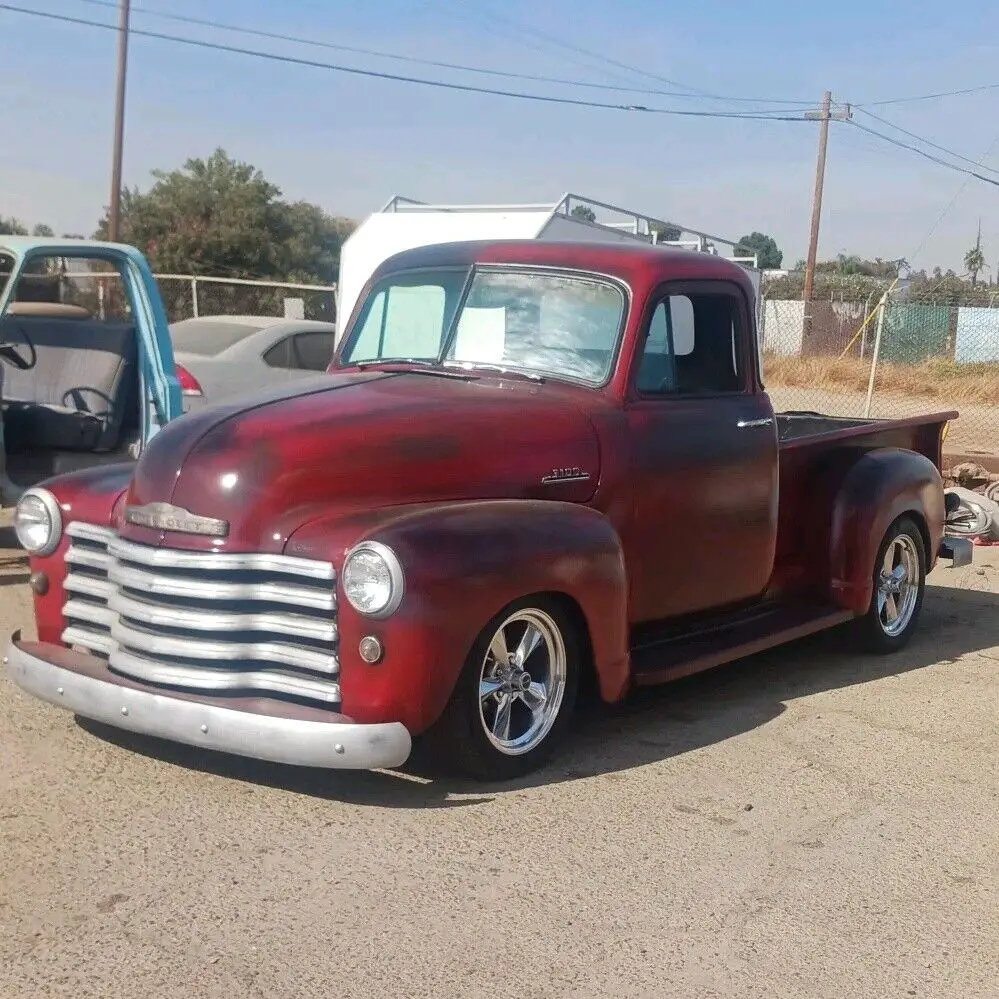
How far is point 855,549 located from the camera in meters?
6.48

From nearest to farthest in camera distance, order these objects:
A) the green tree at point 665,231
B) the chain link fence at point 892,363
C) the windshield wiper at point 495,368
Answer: the windshield wiper at point 495,368 < the green tree at point 665,231 < the chain link fence at point 892,363

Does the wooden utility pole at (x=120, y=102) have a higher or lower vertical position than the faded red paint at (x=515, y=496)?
higher

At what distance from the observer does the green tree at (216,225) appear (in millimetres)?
34656

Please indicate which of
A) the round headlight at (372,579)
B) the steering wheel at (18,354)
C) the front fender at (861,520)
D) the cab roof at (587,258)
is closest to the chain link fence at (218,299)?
the steering wheel at (18,354)

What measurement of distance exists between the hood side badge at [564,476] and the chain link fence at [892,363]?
862 cm

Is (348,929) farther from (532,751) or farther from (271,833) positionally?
(532,751)

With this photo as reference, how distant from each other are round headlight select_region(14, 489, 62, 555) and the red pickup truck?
1cm

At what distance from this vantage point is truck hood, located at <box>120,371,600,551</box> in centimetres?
443

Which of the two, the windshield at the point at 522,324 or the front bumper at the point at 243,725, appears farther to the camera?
the windshield at the point at 522,324

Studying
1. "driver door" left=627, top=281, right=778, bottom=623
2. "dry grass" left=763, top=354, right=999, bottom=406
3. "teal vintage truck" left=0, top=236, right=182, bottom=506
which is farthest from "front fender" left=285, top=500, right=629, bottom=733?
"dry grass" left=763, top=354, right=999, bottom=406

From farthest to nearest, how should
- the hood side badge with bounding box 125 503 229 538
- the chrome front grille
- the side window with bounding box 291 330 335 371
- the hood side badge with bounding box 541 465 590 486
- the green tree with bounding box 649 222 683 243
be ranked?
the green tree with bounding box 649 222 683 243 → the side window with bounding box 291 330 335 371 → the hood side badge with bounding box 541 465 590 486 → the hood side badge with bounding box 125 503 229 538 → the chrome front grille

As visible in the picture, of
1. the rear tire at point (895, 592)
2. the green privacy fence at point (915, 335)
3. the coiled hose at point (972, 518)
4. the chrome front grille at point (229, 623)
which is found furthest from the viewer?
the green privacy fence at point (915, 335)

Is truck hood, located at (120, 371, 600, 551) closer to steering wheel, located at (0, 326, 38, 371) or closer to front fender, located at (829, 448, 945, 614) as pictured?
front fender, located at (829, 448, 945, 614)

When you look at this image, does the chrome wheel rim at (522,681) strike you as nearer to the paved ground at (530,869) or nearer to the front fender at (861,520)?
the paved ground at (530,869)
